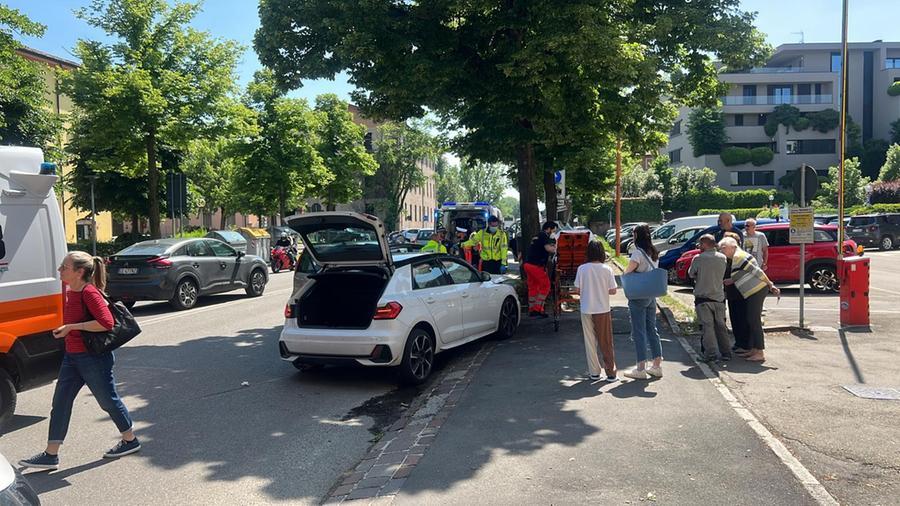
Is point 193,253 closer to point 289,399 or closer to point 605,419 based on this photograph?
point 289,399

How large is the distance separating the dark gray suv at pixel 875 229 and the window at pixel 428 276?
3128 centimetres

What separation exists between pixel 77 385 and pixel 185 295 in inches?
386

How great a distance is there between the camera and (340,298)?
842cm

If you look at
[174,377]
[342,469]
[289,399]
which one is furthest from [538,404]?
[174,377]

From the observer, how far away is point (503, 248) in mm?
15125

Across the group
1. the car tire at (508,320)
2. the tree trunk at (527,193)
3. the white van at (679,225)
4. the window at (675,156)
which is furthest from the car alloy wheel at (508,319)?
the window at (675,156)

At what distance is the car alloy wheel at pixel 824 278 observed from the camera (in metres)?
15.9

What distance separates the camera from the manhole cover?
22.0 ft

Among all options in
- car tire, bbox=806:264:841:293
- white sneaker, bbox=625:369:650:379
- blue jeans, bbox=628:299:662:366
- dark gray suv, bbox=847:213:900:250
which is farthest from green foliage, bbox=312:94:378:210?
white sneaker, bbox=625:369:650:379

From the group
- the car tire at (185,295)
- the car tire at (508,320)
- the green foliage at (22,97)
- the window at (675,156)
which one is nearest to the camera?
the car tire at (508,320)

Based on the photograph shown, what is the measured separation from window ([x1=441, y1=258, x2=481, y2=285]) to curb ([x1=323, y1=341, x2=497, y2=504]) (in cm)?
174

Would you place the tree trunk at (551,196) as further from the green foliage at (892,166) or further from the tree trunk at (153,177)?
the green foliage at (892,166)

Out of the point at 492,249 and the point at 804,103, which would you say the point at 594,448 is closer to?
the point at 492,249

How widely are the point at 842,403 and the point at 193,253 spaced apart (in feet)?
42.5
